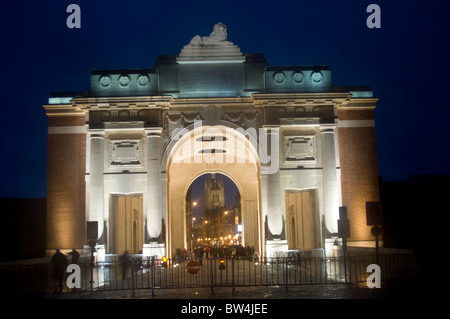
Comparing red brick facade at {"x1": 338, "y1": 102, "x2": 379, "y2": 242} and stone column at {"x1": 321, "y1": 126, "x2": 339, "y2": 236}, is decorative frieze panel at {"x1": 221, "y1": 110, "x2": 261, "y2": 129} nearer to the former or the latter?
stone column at {"x1": 321, "y1": 126, "x2": 339, "y2": 236}

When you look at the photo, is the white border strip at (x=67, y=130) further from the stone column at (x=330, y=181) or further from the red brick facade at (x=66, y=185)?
the stone column at (x=330, y=181)

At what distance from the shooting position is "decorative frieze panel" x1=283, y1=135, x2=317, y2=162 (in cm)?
2948

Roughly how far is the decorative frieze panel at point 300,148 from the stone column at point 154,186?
24.0 ft

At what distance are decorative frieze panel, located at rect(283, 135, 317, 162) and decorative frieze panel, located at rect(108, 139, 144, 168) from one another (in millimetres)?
8394

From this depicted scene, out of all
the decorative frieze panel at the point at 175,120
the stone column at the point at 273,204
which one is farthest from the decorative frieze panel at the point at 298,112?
the decorative frieze panel at the point at 175,120

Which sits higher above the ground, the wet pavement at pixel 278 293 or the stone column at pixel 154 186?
the stone column at pixel 154 186

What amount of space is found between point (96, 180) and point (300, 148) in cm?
1179

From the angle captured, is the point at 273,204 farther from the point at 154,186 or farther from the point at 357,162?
the point at 154,186

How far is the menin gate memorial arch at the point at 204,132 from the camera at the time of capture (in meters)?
28.8

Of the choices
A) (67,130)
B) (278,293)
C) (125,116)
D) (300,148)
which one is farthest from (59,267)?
(300,148)

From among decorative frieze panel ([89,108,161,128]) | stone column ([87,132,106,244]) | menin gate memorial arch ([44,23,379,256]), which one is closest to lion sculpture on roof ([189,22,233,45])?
menin gate memorial arch ([44,23,379,256])
